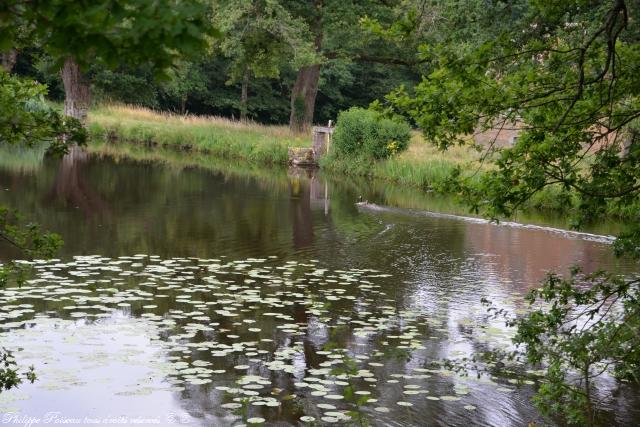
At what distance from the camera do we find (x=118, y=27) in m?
3.07

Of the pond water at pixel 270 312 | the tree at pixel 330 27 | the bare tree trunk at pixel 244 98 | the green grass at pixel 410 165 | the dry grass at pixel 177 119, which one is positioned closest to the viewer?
the pond water at pixel 270 312

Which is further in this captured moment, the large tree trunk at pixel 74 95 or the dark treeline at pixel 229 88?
the dark treeline at pixel 229 88

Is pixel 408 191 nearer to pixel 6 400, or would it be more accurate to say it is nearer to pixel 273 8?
pixel 273 8

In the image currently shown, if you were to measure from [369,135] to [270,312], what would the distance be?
72.5 ft

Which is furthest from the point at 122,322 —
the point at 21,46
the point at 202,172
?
the point at 202,172

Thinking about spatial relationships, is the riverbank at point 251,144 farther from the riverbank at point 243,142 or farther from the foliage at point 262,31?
the foliage at point 262,31

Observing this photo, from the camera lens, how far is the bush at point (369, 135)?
3166 centimetres

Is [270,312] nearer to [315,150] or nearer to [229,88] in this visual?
[315,150]

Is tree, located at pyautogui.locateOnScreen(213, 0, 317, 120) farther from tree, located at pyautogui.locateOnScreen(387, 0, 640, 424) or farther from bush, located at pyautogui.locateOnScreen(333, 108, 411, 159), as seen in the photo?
tree, located at pyautogui.locateOnScreen(387, 0, 640, 424)

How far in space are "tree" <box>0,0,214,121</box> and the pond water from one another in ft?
7.32

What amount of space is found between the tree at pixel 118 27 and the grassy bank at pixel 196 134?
33224 millimetres

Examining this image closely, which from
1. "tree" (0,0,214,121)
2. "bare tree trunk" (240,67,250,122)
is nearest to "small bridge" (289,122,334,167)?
"bare tree trunk" (240,67,250,122)

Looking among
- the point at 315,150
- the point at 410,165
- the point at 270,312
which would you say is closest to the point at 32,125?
the point at 270,312

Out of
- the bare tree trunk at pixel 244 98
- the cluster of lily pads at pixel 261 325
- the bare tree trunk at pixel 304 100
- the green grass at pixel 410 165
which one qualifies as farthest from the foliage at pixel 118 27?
the bare tree trunk at pixel 244 98
